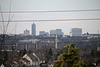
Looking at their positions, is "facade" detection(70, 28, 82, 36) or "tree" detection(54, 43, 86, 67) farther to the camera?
"facade" detection(70, 28, 82, 36)

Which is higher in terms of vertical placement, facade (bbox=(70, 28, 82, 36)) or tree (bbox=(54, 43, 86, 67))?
facade (bbox=(70, 28, 82, 36))

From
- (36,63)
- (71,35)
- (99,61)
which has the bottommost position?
(36,63)

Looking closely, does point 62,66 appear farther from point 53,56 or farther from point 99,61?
point 53,56

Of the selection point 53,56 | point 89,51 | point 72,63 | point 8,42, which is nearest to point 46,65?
point 53,56

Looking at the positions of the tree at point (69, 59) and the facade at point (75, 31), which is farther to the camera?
the facade at point (75, 31)

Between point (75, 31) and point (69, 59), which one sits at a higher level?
point (75, 31)

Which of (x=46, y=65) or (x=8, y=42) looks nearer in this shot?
(x=8, y=42)

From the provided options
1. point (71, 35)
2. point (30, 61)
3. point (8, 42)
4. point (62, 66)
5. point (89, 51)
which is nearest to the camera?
point (8, 42)

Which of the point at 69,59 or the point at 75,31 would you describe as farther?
the point at 75,31

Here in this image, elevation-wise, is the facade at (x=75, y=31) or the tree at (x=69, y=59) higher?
the facade at (x=75, y=31)

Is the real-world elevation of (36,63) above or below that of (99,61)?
below

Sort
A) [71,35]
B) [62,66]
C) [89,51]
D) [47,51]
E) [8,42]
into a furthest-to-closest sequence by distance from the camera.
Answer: [47,51]
[71,35]
[89,51]
[62,66]
[8,42]
